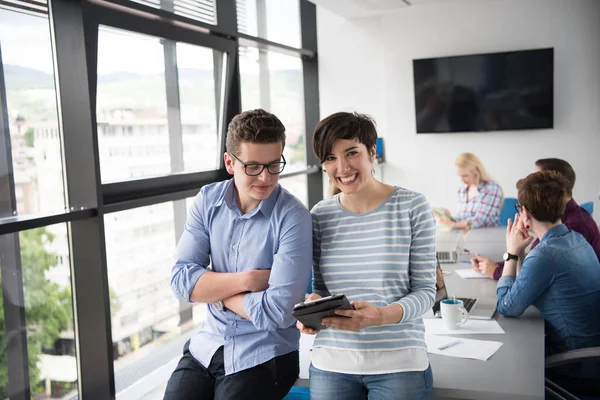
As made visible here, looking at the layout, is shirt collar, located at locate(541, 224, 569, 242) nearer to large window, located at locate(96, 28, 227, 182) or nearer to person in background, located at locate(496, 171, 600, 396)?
person in background, located at locate(496, 171, 600, 396)

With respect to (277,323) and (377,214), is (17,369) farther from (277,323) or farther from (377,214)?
(377,214)

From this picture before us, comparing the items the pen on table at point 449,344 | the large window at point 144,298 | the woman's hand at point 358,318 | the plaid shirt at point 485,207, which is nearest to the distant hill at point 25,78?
the large window at point 144,298

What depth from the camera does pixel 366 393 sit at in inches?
74.9

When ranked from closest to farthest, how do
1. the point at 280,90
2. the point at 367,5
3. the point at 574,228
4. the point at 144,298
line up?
the point at 574,228
the point at 144,298
the point at 280,90
the point at 367,5

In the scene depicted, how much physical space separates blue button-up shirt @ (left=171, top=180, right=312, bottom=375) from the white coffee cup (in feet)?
2.38

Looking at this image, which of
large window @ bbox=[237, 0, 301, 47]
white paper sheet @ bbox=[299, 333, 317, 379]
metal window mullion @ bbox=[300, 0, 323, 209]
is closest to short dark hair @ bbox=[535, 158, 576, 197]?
white paper sheet @ bbox=[299, 333, 317, 379]

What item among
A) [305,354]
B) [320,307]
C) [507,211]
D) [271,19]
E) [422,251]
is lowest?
[305,354]

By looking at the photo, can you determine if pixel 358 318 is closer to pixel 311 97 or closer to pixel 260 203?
pixel 260 203

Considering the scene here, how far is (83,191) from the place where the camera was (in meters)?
2.94

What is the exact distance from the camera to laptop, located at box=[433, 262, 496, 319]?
8.55 ft

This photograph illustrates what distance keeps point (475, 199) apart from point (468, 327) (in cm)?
296

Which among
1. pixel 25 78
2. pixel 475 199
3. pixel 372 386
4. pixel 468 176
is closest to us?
pixel 372 386

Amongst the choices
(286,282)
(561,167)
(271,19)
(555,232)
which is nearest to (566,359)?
(555,232)

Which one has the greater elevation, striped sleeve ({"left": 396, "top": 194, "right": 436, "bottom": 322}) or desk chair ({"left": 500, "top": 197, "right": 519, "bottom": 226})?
striped sleeve ({"left": 396, "top": 194, "right": 436, "bottom": 322})
